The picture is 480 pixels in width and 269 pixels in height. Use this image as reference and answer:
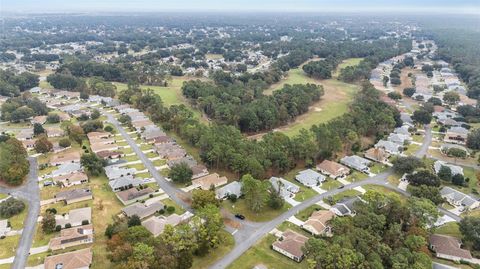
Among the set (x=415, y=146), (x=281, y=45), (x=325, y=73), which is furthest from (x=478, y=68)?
(x=281, y=45)

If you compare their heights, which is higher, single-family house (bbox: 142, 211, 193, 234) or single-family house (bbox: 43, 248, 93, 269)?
single-family house (bbox: 43, 248, 93, 269)

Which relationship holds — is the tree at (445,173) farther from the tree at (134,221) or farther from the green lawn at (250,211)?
the tree at (134,221)

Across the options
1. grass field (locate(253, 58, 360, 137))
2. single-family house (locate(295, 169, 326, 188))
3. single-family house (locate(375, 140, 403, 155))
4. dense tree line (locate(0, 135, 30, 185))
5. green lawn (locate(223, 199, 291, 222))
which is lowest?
grass field (locate(253, 58, 360, 137))

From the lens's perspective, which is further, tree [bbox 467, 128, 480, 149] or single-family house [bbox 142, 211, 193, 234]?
tree [bbox 467, 128, 480, 149]

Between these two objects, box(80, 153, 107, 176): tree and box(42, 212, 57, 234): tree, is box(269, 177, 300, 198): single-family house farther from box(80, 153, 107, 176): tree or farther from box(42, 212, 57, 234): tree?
box(42, 212, 57, 234): tree


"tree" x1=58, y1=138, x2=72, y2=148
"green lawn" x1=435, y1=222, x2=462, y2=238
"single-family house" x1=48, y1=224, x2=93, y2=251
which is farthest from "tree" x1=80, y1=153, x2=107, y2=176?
"green lawn" x1=435, y1=222, x2=462, y2=238

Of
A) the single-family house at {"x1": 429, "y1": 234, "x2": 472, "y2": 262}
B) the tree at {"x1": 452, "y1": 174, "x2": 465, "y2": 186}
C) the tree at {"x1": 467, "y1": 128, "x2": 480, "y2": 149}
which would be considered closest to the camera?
the single-family house at {"x1": 429, "y1": 234, "x2": 472, "y2": 262}

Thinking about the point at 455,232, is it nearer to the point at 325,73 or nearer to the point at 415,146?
the point at 415,146

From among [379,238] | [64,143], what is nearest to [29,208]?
[64,143]
